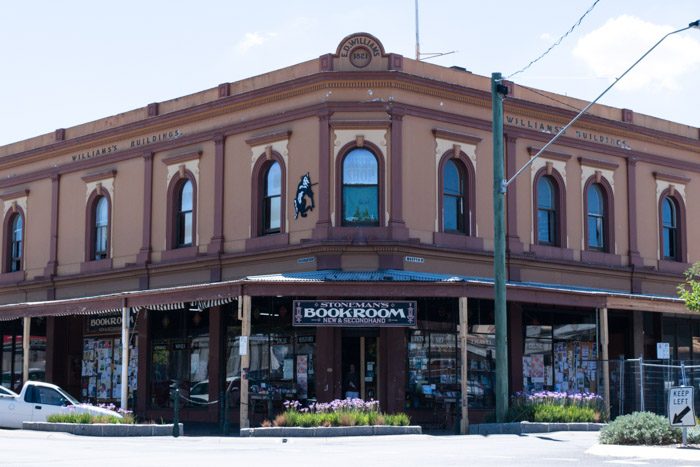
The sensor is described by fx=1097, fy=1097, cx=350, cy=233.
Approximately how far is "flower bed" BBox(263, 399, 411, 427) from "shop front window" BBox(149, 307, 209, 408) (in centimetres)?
704

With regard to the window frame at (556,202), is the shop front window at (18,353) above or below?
below

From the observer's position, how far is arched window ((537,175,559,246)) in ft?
104

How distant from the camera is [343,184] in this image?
28.5 m

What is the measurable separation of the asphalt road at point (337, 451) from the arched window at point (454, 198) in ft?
24.5

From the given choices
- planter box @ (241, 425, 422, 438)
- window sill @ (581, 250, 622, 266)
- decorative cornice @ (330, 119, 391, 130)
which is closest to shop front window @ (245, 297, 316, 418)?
planter box @ (241, 425, 422, 438)

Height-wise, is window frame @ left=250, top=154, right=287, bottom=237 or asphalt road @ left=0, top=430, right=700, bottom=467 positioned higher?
window frame @ left=250, top=154, right=287, bottom=237

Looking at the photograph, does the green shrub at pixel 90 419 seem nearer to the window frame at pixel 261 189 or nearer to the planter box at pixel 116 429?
the planter box at pixel 116 429

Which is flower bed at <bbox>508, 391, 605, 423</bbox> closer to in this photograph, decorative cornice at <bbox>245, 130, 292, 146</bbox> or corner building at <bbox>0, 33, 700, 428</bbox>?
corner building at <bbox>0, 33, 700, 428</bbox>

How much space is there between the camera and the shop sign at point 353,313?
85.2 feet

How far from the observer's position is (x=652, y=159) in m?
34.3

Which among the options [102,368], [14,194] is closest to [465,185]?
[102,368]

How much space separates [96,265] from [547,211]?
13.9 meters

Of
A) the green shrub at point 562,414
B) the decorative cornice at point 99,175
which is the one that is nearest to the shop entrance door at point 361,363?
the green shrub at point 562,414

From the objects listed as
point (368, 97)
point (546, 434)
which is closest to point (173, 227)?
point (368, 97)
